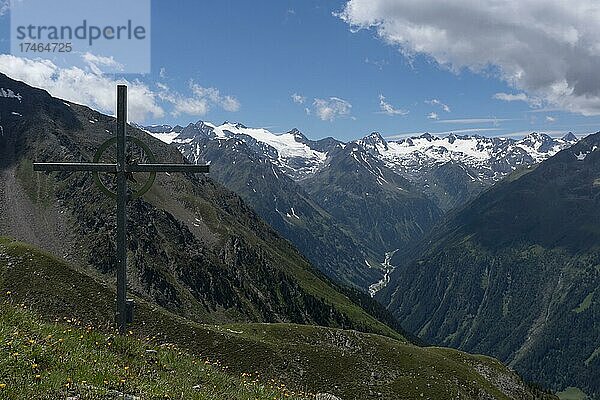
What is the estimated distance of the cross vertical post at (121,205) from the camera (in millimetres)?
18859

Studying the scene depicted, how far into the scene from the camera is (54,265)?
7831 centimetres

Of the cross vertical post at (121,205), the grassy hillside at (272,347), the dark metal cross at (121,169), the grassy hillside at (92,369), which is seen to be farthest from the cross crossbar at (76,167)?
the grassy hillside at (272,347)

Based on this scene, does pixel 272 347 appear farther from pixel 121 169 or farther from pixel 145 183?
pixel 145 183

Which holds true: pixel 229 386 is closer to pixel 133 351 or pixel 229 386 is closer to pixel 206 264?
pixel 133 351

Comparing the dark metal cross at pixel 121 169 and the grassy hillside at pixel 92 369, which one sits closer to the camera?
the grassy hillside at pixel 92 369

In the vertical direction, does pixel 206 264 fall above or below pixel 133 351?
below

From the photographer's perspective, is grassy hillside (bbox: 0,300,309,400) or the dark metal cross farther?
the dark metal cross

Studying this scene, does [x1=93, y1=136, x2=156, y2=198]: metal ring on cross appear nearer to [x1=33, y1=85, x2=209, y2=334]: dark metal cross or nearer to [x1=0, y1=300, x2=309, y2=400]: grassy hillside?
[x1=33, y1=85, x2=209, y2=334]: dark metal cross

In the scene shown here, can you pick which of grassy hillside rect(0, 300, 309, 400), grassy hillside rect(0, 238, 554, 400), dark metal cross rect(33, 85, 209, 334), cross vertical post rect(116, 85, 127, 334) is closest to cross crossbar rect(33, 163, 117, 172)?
dark metal cross rect(33, 85, 209, 334)

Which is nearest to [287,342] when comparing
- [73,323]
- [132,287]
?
[73,323]

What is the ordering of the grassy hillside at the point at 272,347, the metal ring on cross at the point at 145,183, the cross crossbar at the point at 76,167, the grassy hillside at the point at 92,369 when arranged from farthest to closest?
the grassy hillside at the point at 272,347 < the cross crossbar at the point at 76,167 < the metal ring on cross at the point at 145,183 < the grassy hillside at the point at 92,369

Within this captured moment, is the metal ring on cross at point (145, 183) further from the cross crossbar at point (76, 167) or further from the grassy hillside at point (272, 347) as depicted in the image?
the grassy hillside at point (272, 347)

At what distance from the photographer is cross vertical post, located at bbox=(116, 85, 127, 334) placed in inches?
742

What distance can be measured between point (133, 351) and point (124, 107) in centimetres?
920
